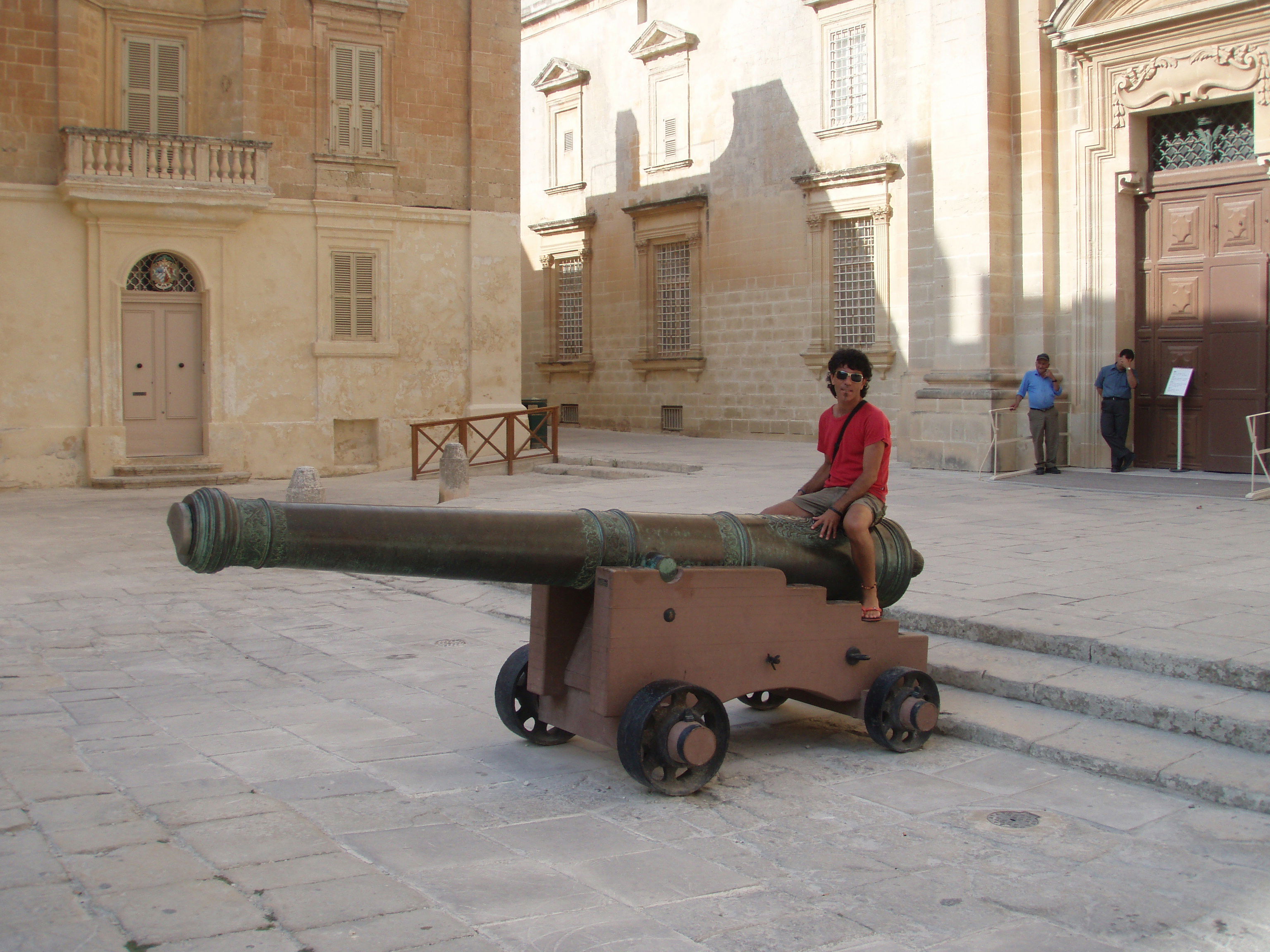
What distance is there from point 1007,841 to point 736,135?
66.9 ft

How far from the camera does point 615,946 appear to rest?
10.3 feet

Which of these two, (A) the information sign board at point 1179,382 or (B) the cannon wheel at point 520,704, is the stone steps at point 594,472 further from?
(B) the cannon wheel at point 520,704

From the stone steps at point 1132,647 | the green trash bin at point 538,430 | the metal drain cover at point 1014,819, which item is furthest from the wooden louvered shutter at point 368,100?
the metal drain cover at point 1014,819

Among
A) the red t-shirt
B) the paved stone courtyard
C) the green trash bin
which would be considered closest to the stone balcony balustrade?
the green trash bin

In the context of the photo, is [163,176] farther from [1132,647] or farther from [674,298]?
[1132,647]

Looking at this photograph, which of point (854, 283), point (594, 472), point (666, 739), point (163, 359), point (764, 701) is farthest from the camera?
point (854, 283)

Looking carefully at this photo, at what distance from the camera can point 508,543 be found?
13.8 ft

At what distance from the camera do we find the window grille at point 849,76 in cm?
2050

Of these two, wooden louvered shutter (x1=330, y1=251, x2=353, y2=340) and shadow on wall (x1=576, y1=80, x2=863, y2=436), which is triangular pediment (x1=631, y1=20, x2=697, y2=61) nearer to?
shadow on wall (x1=576, y1=80, x2=863, y2=436)

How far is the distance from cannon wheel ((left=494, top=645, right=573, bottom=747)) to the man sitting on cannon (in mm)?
1259

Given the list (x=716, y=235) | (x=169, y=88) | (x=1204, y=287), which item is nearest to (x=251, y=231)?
(x=169, y=88)

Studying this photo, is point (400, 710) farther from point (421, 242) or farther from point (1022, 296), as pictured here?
point (421, 242)

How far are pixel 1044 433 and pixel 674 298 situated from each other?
12.0 metres

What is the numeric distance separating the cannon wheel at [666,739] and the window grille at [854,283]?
16869 mm
